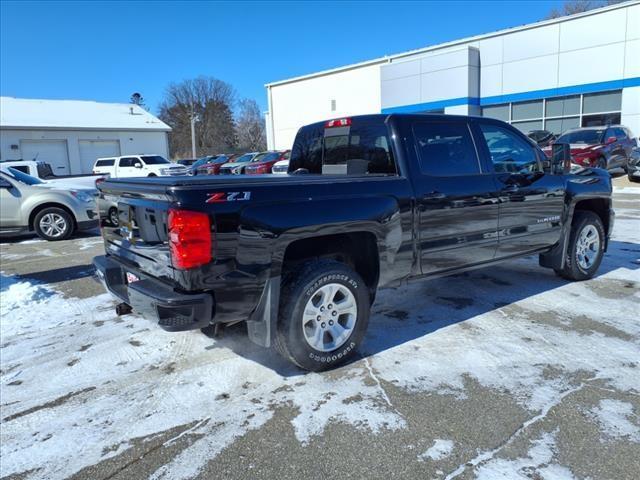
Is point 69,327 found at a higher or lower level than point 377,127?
lower

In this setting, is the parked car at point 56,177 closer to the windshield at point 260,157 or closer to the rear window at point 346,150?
the rear window at point 346,150

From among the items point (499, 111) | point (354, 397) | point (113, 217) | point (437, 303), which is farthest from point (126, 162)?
point (354, 397)

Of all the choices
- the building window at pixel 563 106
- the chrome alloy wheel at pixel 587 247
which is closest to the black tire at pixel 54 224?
the chrome alloy wheel at pixel 587 247

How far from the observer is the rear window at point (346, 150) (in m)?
4.26


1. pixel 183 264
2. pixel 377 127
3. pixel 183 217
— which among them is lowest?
pixel 183 264

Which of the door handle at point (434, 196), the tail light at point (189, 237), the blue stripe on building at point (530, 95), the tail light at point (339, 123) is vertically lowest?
the tail light at point (189, 237)

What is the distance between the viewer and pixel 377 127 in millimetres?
4285

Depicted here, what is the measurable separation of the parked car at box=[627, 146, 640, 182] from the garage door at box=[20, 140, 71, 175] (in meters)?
31.6

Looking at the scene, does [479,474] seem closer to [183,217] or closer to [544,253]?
[183,217]

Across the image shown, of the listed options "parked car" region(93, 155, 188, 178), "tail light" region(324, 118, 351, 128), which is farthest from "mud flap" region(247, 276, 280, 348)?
"parked car" region(93, 155, 188, 178)

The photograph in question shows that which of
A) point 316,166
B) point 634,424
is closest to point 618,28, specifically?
point 316,166

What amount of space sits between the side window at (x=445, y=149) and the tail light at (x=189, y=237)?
2.00 metres

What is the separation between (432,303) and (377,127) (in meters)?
2.02

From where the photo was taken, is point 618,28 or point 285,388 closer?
point 285,388
